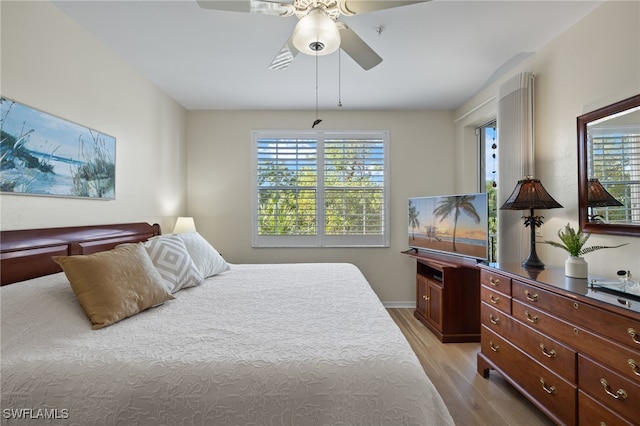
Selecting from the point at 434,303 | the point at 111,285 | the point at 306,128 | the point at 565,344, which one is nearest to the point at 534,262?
the point at 565,344

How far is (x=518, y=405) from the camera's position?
6.69ft

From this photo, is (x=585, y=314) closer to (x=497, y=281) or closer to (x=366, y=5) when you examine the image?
(x=497, y=281)

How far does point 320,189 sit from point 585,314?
120 inches

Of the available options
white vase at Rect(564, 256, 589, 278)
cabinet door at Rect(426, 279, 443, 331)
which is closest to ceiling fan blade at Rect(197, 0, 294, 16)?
white vase at Rect(564, 256, 589, 278)

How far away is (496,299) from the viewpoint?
2.24 metres

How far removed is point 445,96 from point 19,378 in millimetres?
4116

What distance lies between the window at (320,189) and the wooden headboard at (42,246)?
2.00 metres

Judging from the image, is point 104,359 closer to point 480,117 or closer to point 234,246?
point 234,246

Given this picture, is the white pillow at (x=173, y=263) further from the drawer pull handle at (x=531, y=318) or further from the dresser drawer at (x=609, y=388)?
the dresser drawer at (x=609, y=388)

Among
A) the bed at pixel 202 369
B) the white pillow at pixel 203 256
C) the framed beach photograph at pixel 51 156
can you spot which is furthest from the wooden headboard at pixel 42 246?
the white pillow at pixel 203 256

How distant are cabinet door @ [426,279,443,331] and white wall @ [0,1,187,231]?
3.07 metres

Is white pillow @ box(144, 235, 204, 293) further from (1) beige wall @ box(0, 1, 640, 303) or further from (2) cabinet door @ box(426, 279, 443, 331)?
(2) cabinet door @ box(426, 279, 443, 331)

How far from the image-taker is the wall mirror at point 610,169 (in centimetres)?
179

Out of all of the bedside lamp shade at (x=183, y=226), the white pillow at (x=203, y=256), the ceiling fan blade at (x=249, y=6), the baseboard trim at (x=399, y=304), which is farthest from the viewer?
the baseboard trim at (x=399, y=304)
